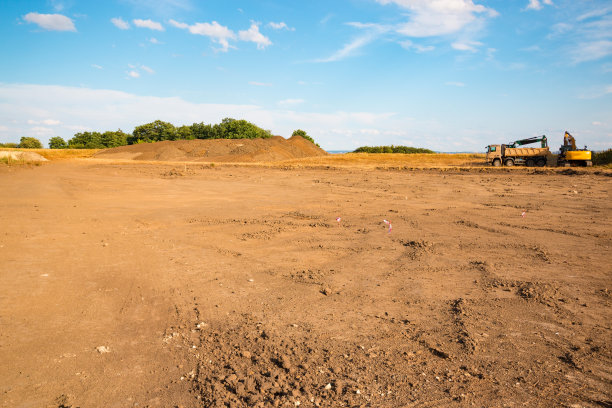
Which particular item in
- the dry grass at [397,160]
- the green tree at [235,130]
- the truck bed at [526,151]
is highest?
the green tree at [235,130]

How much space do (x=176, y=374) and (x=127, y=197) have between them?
10235mm

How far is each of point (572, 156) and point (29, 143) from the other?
257ft

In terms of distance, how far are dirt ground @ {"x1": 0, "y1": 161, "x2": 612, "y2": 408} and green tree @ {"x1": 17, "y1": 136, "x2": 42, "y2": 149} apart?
7036 cm

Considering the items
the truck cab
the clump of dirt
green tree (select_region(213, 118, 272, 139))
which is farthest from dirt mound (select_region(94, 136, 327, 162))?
the clump of dirt

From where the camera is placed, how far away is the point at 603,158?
27.2 meters

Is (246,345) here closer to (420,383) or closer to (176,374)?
(176,374)

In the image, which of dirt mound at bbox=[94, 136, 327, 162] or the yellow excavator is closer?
the yellow excavator

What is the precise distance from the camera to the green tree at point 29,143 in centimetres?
6406

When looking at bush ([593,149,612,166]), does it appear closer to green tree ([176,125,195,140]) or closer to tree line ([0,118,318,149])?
tree line ([0,118,318,149])

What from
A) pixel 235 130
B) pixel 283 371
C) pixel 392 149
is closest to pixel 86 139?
pixel 235 130

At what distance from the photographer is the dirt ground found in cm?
274

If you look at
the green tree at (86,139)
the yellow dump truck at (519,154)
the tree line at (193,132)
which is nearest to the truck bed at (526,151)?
the yellow dump truck at (519,154)

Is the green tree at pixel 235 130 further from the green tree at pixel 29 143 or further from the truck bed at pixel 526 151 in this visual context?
the truck bed at pixel 526 151

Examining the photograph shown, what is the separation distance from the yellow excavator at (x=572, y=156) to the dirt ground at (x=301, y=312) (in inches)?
787
